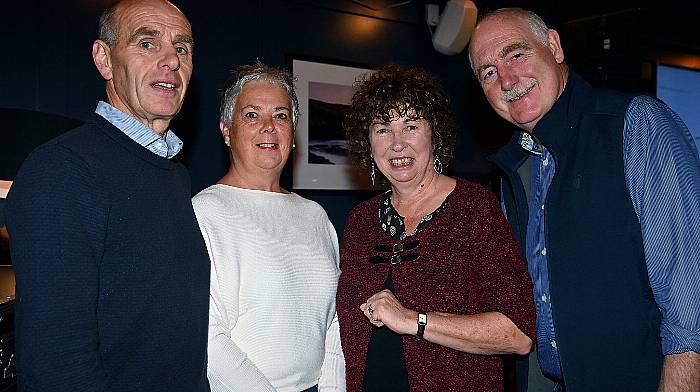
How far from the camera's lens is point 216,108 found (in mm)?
4051

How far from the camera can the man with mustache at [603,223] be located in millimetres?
1604

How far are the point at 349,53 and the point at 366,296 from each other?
10.1 ft

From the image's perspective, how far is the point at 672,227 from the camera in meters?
1.60

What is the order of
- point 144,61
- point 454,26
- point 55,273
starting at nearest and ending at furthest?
point 55,273 → point 144,61 → point 454,26

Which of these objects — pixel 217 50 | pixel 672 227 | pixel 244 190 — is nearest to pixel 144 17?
pixel 244 190

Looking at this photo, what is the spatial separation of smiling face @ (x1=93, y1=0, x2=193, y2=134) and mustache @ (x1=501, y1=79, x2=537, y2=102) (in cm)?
106

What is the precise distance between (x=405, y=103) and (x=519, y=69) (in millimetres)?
397

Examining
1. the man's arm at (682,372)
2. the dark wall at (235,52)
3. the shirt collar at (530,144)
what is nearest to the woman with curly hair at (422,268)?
the shirt collar at (530,144)

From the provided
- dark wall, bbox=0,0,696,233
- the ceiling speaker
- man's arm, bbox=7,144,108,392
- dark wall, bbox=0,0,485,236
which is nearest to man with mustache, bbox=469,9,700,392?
man's arm, bbox=7,144,108,392

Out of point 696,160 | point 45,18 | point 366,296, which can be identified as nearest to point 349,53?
point 45,18

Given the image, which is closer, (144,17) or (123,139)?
(123,139)

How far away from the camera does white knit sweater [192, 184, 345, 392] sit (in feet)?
5.92

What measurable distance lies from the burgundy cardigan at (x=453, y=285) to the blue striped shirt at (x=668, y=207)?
0.38m

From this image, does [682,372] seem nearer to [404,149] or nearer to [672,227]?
[672,227]
